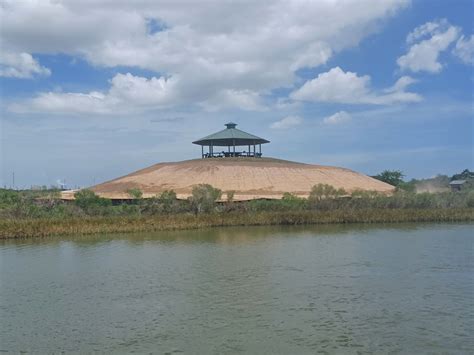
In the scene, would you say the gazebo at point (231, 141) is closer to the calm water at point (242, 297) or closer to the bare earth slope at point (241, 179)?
the bare earth slope at point (241, 179)

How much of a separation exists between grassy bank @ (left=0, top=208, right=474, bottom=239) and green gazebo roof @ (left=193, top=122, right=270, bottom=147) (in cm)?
2491

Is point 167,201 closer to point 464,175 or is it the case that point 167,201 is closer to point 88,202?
point 88,202

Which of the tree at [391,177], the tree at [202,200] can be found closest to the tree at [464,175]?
the tree at [391,177]

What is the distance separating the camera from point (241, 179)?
63.7m

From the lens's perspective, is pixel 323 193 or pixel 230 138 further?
pixel 230 138

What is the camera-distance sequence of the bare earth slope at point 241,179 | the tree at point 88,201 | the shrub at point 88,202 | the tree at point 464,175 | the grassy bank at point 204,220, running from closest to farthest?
the grassy bank at point 204,220 < the shrub at point 88,202 < the tree at point 88,201 < the bare earth slope at point 241,179 < the tree at point 464,175

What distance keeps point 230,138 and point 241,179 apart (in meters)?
6.16

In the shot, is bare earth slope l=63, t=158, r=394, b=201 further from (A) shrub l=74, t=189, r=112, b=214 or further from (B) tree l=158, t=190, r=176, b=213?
(A) shrub l=74, t=189, r=112, b=214

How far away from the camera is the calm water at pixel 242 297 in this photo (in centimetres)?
1232

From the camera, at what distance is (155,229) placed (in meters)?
37.1

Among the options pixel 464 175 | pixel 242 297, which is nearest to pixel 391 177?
pixel 464 175

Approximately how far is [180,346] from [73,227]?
2488 centimetres

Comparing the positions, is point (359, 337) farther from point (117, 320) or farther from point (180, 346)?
point (117, 320)

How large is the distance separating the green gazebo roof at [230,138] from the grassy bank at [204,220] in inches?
981
